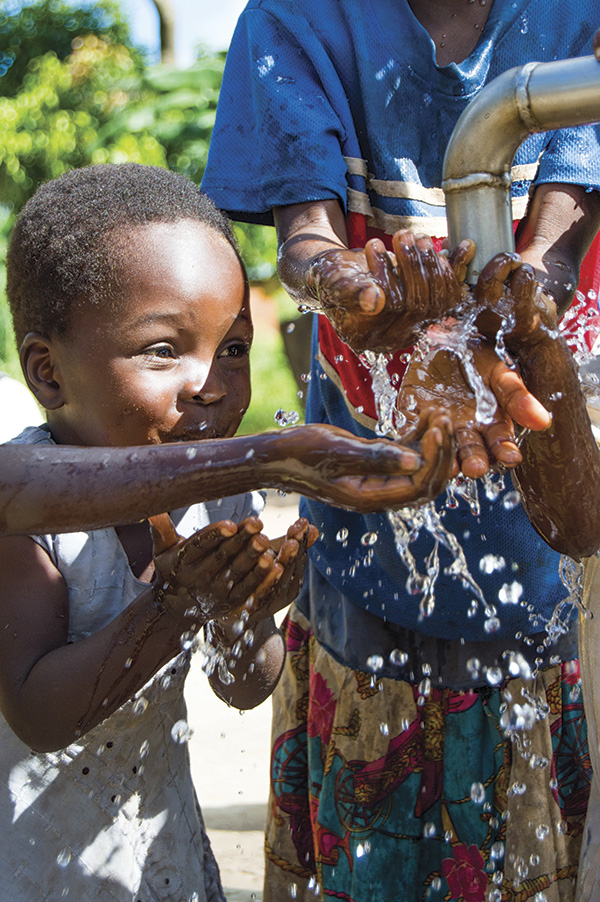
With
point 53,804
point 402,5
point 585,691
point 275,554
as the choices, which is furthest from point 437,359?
point 53,804

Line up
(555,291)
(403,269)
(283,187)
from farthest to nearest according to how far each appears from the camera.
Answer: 1. (283,187)
2. (555,291)
3. (403,269)

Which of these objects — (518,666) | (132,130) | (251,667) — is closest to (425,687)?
(518,666)

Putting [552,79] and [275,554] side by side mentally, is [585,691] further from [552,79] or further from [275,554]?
[552,79]

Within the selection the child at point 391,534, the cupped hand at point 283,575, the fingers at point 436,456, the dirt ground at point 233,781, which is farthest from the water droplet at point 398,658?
the dirt ground at point 233,781

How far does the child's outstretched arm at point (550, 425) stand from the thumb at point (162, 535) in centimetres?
60

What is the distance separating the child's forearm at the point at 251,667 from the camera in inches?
72.1

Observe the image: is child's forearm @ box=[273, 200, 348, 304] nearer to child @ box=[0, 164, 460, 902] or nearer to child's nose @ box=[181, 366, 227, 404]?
child @ box=[0, 164, 460, 902]

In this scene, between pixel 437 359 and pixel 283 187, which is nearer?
pixel 437 359

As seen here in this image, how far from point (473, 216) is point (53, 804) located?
125 centimetres

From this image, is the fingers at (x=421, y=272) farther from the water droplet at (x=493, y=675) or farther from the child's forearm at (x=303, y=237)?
the water droplet at (x=493, y=675)

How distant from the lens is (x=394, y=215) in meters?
1.95

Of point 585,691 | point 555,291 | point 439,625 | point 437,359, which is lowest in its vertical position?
point 585,691

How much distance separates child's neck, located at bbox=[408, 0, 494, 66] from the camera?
75.9 inches

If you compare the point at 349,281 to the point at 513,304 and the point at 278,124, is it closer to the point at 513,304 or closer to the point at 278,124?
the point at 513,304
